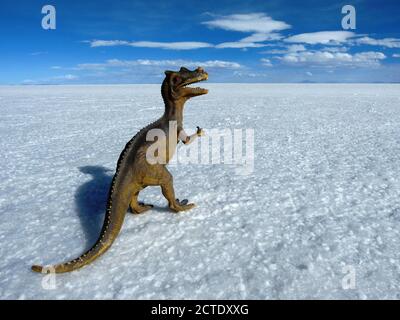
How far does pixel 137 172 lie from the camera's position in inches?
130

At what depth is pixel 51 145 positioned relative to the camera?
7.91 metres

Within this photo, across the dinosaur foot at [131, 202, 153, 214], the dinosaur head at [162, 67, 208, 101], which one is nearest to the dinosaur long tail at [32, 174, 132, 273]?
the dinosaur foot at [131, 202, 153, 214]

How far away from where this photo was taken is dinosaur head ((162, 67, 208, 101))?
345cm

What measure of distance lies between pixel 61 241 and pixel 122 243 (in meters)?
0.63

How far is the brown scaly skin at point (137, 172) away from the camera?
9.92 feet

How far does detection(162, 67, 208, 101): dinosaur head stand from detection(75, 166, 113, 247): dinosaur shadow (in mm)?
1581

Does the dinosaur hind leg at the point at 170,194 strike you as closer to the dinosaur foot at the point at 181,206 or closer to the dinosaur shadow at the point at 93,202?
the dinosaur foot at the point at 181,206

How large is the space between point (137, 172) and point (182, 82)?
101 centimetres

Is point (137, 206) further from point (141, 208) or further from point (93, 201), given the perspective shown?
point (93, 201)

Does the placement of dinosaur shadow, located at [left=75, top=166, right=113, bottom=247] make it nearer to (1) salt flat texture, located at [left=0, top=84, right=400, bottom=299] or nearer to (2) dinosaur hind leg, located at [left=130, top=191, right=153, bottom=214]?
(1) salt flat texture, located at [left=0, top=84, right=400, bottom=299]
